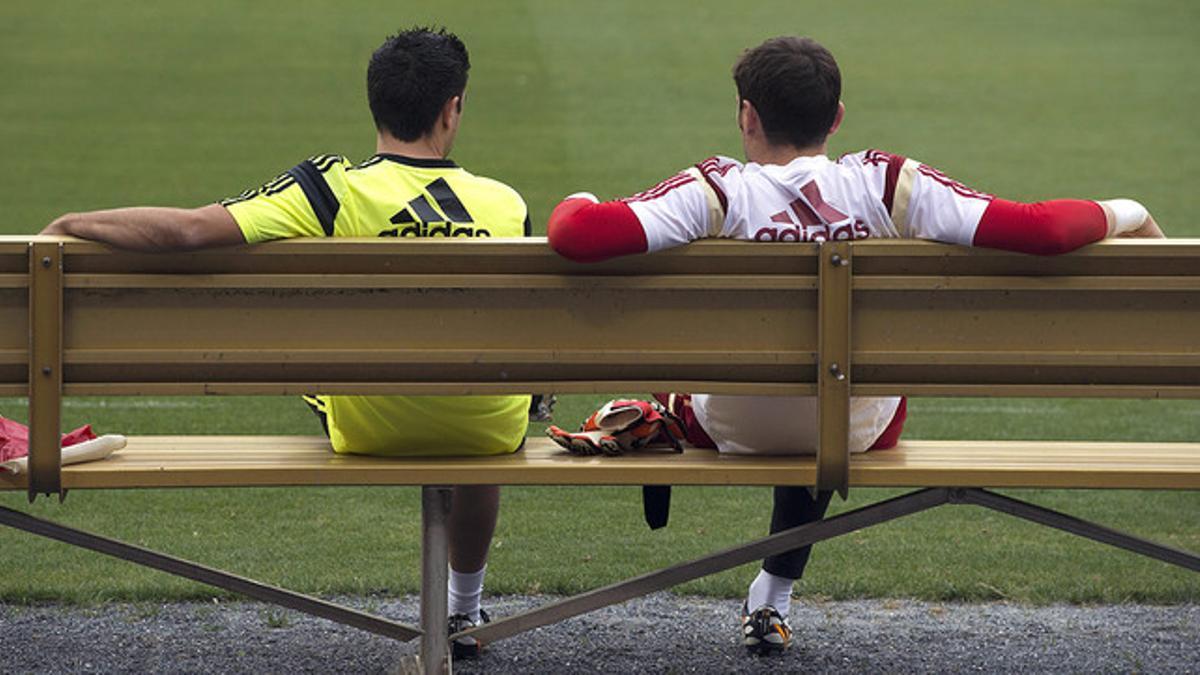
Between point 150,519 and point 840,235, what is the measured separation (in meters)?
4.12

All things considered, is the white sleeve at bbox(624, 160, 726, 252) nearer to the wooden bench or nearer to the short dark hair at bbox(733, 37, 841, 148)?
the wooden bench

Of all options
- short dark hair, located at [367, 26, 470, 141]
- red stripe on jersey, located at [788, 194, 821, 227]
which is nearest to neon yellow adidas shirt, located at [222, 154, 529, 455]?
short dark hair, located at [367, 26, 470, 141]

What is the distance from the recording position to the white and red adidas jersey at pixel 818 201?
4.45 meters

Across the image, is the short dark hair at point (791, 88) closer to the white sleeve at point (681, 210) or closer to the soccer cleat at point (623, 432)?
the white sleeve at point (681, 210)

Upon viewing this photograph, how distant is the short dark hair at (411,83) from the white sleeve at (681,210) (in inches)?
28.4

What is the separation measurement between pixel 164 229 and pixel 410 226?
Result: 673 millimetres

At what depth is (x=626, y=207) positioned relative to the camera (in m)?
4.35

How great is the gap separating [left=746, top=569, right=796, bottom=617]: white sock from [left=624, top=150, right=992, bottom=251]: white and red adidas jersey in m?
1.21

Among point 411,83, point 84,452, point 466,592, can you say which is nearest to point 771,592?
point 466,592

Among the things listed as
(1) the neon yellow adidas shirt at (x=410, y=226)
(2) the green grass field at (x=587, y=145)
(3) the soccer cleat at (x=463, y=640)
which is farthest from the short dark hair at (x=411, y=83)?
(2) the green grass field at (x=587, y=145)

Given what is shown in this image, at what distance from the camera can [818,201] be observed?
4648 millimetres

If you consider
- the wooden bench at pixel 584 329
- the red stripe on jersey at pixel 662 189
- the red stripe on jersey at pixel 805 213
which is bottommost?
the wooden bench at pixel 584 329

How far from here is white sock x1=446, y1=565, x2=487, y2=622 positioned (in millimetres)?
5516

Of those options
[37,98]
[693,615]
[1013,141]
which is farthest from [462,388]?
[37,98]
